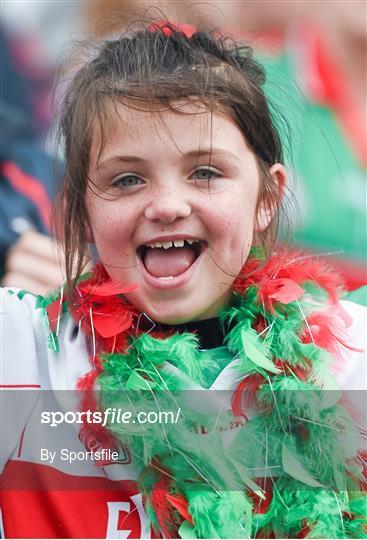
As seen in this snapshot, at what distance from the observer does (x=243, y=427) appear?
135 centimetres

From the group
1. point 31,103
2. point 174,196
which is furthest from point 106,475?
point 31,103

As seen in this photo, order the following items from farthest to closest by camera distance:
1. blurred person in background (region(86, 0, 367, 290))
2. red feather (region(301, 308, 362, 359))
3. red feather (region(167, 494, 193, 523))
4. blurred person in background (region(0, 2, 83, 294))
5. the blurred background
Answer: blurred person in background (region(86, 0, 367, 290)) < the blurred background < blurred person in background (region(0, 2, 83, 294)) < red feather (region(301, 308, 362, 359)) < red feather (region(167, 494, 193, 523))

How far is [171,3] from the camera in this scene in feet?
5.77

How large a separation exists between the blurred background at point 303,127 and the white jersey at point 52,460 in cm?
79

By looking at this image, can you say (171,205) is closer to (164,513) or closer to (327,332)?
(327,332)

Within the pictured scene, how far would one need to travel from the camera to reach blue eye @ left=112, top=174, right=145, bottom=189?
52.4 inches

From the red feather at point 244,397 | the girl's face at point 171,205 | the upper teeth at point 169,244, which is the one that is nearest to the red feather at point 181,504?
the red feather at point 244,397

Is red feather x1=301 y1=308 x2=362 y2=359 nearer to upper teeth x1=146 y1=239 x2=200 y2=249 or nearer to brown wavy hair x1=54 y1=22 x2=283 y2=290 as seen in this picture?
brown wavy hair x1=54 y1=22 x2=283 y2=290

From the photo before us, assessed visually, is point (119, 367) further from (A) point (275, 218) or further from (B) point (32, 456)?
(A) point (275, 218)

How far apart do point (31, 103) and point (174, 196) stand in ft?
7.17

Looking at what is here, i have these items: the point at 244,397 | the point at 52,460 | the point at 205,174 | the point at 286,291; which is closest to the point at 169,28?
the point at 205,174

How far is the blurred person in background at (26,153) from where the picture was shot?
2293 millimetres

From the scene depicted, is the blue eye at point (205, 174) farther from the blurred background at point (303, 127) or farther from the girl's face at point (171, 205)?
the blurred background at point (303, 127)

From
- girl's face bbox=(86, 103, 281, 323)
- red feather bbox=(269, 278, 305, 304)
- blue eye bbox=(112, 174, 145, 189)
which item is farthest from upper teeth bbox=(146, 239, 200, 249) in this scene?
red feather bbox=(269, 278, 305, 304)
